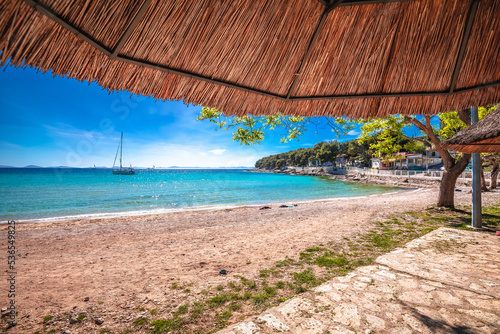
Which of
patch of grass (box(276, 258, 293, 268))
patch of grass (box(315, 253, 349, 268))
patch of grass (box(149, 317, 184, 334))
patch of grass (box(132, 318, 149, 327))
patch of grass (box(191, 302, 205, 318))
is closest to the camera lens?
patch of grass (box(149, 317, 184, 334))

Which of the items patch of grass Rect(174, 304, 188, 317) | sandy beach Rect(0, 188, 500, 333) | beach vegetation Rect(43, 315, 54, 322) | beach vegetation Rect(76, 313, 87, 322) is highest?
patch of grass Rect(174, 304, 188, 317)

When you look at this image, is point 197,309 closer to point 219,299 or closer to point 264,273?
point 219,299

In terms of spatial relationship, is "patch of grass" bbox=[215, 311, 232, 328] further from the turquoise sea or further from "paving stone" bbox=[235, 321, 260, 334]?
the turquoise sea

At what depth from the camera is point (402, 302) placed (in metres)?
2.79

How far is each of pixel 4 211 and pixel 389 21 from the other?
22.9 metres

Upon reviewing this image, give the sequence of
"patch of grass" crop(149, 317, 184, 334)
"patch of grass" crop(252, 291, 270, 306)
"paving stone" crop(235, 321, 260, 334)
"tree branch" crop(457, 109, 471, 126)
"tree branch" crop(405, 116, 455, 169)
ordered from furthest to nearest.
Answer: "tree branch" crop(405, 116, 455, 169), "tree branch" crop(457, 109, 471, 126), "patch of grass" crop(252, 291, 270, 306), "patch of grass" crop(149, 317, 184, 334), "paving stone" crop(235, 321, 260, 334)

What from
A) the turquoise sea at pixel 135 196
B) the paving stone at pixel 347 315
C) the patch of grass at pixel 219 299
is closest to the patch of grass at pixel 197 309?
the patch of grass at pixel 219 299

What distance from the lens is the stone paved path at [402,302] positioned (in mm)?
2389

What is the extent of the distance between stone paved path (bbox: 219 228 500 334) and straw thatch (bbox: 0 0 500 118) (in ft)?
7.65

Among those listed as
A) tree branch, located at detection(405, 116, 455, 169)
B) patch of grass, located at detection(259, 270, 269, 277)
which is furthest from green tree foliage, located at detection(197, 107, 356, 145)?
tree branch, located at detection(405, 116, 455, 169)

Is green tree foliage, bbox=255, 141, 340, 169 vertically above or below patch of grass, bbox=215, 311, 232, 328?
above

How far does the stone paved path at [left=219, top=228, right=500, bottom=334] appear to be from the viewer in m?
2.39

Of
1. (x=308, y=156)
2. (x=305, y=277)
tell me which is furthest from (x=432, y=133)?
(x=308, y=156)

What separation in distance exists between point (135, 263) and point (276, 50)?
5077 millimetres
